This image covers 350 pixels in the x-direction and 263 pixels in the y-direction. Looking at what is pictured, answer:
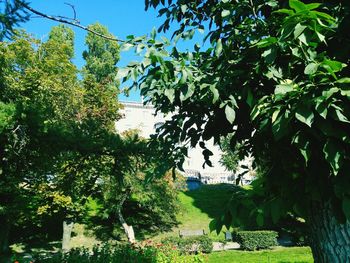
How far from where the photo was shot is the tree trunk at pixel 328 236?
9.46 feet

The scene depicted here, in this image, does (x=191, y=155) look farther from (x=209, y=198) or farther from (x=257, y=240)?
(x=257, y=240)

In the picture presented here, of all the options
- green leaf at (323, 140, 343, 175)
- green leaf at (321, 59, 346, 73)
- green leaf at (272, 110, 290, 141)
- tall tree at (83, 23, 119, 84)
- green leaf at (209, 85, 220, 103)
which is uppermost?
tall tree at (83, 23, 119, 84)

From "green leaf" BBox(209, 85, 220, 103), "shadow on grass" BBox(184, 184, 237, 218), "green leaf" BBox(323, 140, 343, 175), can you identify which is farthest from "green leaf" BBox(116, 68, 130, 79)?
"shadow on grass" BBox(184, 184, 237, 218)

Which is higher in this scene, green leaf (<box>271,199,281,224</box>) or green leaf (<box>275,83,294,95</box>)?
green leaf (<box>275,83,294,95</box>)

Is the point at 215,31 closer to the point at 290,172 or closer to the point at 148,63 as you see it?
the point at 148,63

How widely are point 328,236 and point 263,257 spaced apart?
1556 centimetres

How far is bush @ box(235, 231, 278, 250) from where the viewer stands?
20578 millimetres

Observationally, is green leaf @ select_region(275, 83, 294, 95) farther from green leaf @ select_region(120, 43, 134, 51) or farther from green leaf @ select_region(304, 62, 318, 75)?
green leaf @ select_region(120, 43, 134, 51)

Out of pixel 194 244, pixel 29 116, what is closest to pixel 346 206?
pixel 29 116

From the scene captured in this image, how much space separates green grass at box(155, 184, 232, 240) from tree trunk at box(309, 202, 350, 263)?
792 inches

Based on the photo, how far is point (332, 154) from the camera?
6.78ft

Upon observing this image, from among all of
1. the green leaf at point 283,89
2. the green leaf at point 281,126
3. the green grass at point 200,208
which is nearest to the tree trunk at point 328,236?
the green leaf at point 281,126

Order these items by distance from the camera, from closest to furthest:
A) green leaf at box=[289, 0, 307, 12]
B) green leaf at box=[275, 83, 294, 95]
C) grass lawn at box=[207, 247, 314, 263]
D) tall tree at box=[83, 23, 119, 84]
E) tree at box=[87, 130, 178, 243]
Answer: green leaf at box=[289, 0, 307, 12] < green leaf at box=[275, 83, 294, 95] < grass lawn at box=[207, 247, 314, 263] < tree at box=[87, 130, 178, 243] < tall tree at box=[83, 23, 119, 84]

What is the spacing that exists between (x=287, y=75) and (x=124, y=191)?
19518 millimetres
